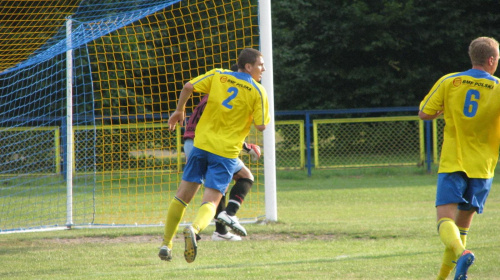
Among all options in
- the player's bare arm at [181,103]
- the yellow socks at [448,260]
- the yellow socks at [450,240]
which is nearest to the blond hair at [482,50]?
the yellow socks at [450,240]

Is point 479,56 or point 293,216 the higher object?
point 479,56

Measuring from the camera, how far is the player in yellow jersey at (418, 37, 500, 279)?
4859mm

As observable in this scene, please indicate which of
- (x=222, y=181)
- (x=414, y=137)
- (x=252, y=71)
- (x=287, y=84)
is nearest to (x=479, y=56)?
(x=252, y=71)

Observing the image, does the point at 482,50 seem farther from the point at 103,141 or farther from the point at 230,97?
the point at 103,141

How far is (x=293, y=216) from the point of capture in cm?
1056

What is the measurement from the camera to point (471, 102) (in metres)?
4.86

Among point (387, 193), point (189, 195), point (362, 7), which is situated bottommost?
point (387, 193)

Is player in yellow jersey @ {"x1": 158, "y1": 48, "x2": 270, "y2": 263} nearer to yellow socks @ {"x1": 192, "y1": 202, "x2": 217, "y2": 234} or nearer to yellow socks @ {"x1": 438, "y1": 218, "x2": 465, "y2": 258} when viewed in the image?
yellow socks @ {"x1": 192, "y1": 202, "x2": 217, "y2": 234}

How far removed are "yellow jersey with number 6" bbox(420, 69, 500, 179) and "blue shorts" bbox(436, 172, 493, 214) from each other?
5 centimetres

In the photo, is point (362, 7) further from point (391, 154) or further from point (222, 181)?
point (222, 181)

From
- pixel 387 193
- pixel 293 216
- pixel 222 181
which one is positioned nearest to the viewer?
pixel 222 181

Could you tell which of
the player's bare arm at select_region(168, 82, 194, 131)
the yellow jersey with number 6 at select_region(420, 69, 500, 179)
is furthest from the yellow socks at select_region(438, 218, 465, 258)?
the player's bare arm at select_region(168, 82, 194, 131)

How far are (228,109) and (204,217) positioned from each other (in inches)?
36.4

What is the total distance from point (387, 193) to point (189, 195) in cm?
853
